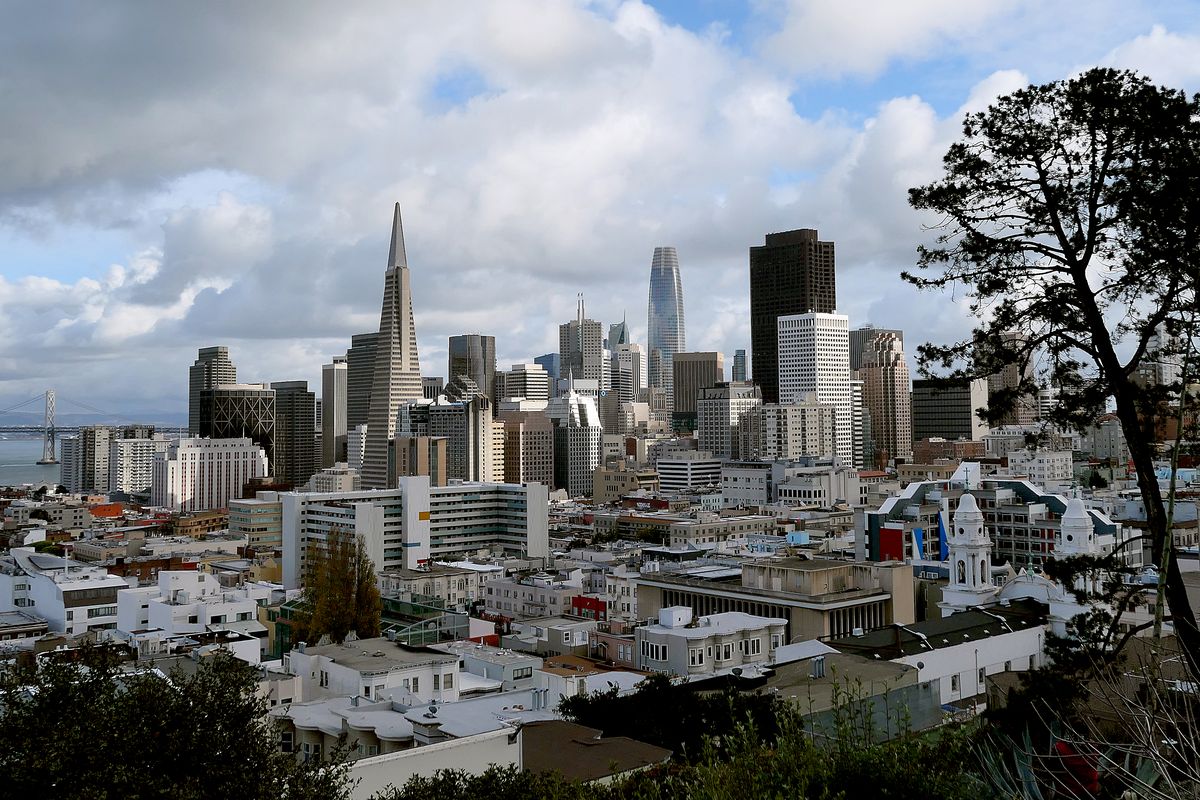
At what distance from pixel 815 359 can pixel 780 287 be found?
27.2m

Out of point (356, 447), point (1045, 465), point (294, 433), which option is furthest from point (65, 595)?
point (294, 433)

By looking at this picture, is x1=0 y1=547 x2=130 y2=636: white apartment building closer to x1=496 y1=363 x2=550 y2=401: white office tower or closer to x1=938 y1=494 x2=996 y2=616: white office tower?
x1=938 y1=494 x2=996 y2=616: white office tower

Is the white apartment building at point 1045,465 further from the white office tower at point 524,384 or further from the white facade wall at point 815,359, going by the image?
the white office tower at point 524,384

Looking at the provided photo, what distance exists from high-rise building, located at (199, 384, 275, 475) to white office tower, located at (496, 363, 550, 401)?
132ft

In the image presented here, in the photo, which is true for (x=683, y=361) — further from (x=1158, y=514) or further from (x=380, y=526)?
(x=1158, y=514)

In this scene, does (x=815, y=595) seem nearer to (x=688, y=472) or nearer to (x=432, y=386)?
(x=688, y=472)

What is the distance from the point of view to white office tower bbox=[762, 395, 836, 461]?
4082 inches

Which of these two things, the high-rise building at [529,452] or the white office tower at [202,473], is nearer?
A: the high-rise building at [529,452]

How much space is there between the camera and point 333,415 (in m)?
174

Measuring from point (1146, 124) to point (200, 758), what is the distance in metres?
8.48

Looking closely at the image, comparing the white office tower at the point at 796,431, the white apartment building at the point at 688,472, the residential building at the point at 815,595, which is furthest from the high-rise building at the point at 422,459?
the residential building at the point at 815,595

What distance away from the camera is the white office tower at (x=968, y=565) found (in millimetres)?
28625

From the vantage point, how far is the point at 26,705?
331 inches

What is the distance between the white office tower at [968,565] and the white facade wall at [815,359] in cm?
8864
